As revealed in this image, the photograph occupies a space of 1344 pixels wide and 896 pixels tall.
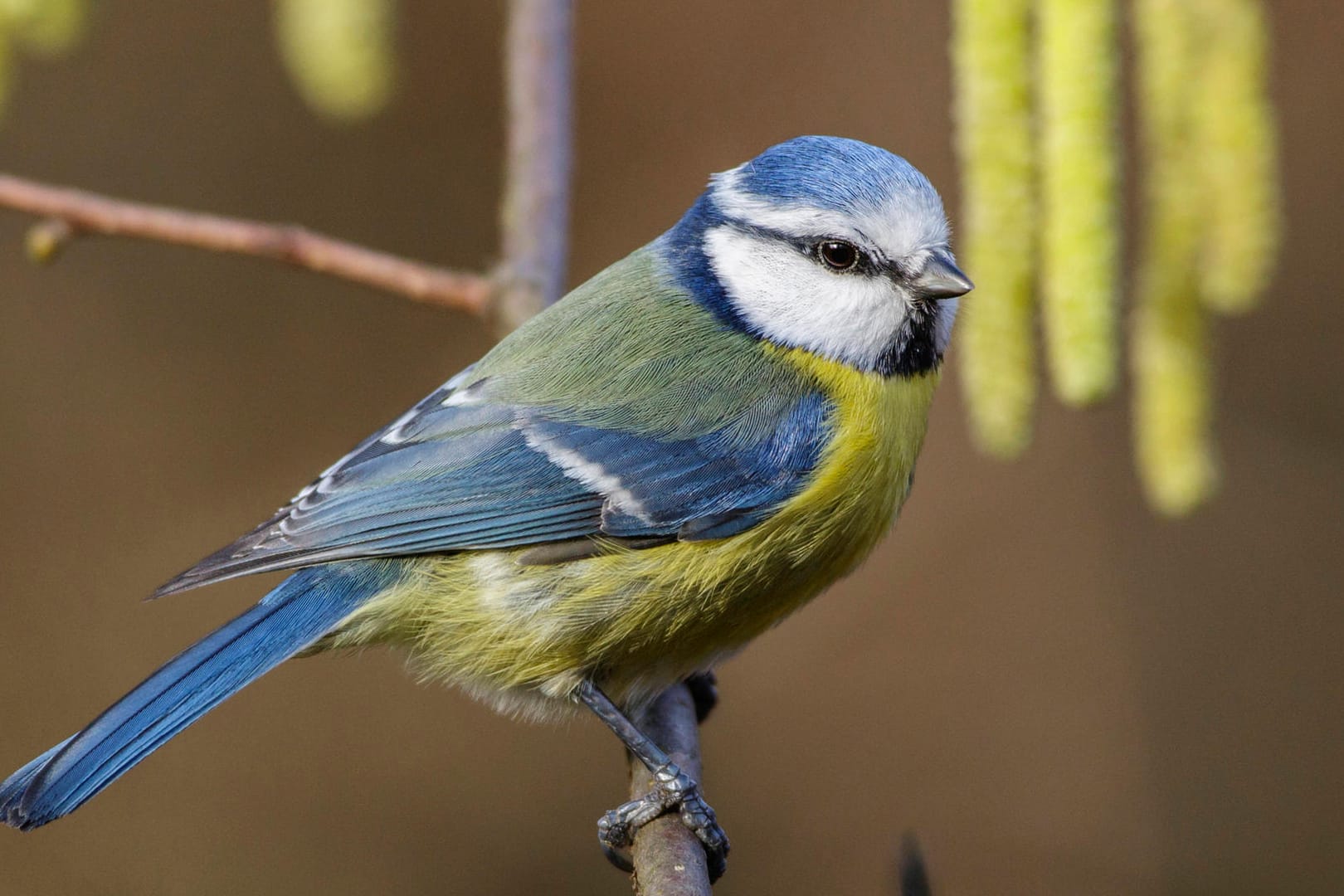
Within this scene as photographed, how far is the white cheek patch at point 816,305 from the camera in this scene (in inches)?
74.9

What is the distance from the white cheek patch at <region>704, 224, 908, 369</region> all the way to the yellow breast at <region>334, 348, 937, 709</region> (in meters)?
0.06

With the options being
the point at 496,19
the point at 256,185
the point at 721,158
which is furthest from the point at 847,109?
the point at 256,185

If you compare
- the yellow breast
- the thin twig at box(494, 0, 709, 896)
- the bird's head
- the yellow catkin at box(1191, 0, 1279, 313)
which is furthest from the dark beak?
the thin twig at box(494, 0, 709, 896)

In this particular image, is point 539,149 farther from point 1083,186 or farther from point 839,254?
point 1083,186

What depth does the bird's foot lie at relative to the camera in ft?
5.50

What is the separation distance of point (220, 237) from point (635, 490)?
0.74m

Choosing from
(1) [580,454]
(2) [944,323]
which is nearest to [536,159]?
(1) [580,454]

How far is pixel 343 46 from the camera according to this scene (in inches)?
69.3

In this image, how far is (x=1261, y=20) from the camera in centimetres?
154

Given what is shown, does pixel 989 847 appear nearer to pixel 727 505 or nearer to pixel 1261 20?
pixel 727 505

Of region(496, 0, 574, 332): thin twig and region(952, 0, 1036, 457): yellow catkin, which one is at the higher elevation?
region(496, 0, 574, 332): thin twig

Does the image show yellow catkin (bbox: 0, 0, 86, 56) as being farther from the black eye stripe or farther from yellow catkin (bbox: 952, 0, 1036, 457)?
yellow catkin (bbox: 952, 0, 1036, 457)

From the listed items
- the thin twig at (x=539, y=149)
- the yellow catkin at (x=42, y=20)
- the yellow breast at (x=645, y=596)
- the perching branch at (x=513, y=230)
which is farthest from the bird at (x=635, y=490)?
the yellow catkin at (x=42, y=20)

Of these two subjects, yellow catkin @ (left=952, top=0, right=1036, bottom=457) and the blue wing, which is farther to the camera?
the blue wing
